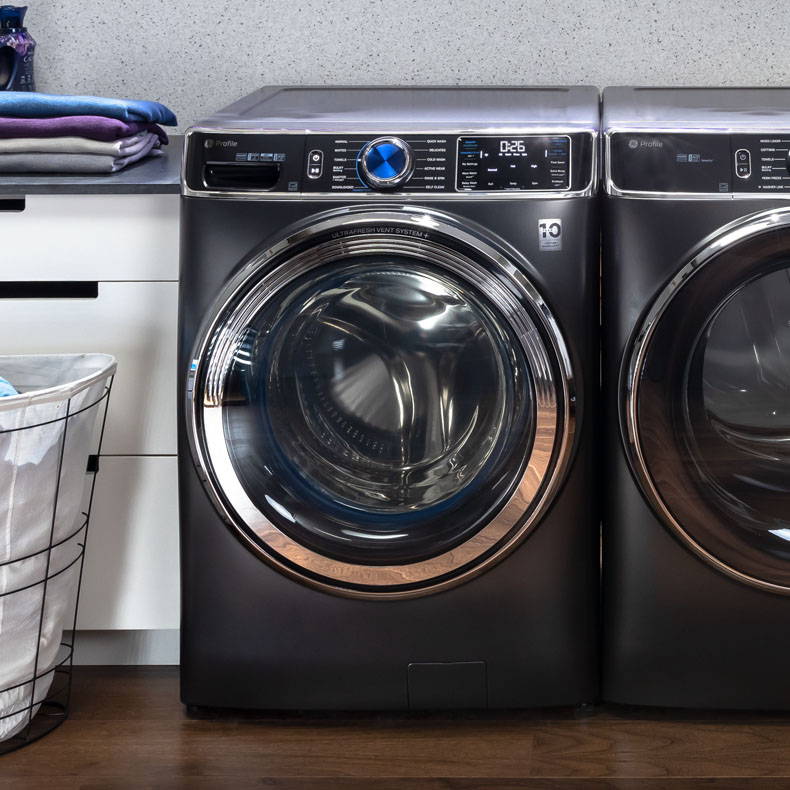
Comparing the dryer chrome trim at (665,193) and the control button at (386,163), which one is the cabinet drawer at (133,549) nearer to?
the control button at (386,163)

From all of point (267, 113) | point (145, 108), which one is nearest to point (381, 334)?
point (267, 113)

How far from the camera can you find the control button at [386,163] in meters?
1.45

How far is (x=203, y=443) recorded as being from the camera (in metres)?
1.50

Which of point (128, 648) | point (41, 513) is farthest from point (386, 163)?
point (128, 648)

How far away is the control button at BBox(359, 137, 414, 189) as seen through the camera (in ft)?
4.75

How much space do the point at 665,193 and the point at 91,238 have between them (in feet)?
2.86

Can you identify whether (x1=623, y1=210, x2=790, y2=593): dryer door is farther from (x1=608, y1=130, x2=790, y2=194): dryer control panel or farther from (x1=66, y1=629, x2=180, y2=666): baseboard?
(x1=66, y1=629, x2=180, y2=666): baseboard

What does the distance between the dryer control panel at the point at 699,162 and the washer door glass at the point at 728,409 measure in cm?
9

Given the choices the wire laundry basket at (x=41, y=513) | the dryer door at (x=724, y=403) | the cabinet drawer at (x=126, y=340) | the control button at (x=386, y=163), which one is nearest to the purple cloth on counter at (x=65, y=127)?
the cabinet drawer at (x=126, y=340)

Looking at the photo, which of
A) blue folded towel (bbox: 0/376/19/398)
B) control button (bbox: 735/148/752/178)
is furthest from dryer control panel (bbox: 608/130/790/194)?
blue folded towel (bbox: 0/376/19/398)

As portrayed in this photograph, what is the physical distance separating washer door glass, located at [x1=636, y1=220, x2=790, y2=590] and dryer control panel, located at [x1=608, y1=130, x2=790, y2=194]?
86 mm

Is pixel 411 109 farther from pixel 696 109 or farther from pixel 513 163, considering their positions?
pixel 696 109

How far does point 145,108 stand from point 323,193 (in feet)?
1.62

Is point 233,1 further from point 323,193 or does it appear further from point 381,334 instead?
point 381,334
